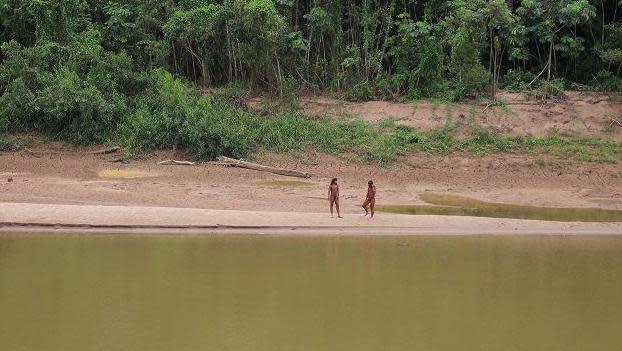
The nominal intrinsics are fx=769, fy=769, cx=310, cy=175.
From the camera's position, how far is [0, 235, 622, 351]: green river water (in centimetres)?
1001

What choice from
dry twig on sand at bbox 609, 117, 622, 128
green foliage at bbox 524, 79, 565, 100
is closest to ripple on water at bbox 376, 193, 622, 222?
dry twig on sand at bbox 609, 117, 622, 128

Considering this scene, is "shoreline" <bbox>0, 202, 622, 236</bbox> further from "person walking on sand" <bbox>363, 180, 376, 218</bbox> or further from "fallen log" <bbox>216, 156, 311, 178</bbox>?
"fallen log" <bbox>216, 156, 311, 178</bbox>

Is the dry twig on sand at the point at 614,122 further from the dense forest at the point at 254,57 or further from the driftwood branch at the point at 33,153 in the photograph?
the driftwood branch at the point at 33,153

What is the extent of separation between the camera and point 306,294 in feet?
39.9

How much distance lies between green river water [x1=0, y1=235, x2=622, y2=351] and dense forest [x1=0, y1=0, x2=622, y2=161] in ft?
34.6

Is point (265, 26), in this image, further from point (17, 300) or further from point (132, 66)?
point (17, 300)

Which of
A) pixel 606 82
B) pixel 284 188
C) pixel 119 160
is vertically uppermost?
pixel 606 82

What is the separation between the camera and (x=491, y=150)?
26.6m

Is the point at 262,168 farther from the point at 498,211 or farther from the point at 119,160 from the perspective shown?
the point at 498,211

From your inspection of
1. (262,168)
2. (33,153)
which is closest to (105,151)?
(33,153)

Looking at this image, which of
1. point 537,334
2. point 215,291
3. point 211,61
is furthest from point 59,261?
point 211,61

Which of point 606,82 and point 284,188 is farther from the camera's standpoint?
point 606,82

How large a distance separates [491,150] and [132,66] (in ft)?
44.0

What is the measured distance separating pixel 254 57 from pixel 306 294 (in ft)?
60.7
